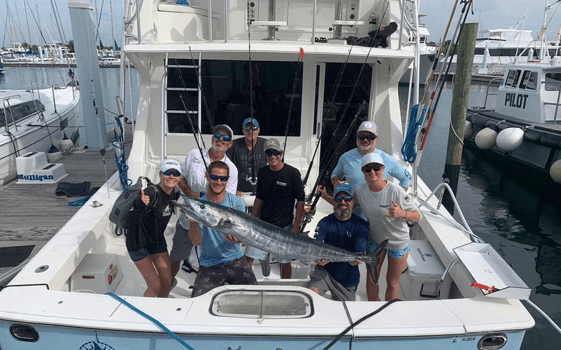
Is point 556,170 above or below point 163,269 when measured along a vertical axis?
below

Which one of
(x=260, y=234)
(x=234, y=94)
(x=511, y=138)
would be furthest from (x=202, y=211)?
(x=511, y=138)

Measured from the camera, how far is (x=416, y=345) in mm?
2268

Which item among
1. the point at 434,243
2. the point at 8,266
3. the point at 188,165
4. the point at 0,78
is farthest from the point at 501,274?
the point at 0,78

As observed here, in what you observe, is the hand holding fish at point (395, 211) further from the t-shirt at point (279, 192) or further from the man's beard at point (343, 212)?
the t-shirt at point (279, 192)

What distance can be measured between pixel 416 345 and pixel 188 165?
230 cm

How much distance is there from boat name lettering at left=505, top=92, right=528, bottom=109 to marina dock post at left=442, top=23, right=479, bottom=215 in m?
5.13

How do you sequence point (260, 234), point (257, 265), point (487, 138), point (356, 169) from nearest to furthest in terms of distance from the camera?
point (260, 234) < point (356, 169) < point (257, 265) < point (487, 138)

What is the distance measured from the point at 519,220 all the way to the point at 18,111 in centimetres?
1302

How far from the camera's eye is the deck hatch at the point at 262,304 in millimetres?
2377

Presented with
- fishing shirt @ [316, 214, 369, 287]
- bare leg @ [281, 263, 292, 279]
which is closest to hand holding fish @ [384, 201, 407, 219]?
fishing shirt @ [316, 214, 369, 287]

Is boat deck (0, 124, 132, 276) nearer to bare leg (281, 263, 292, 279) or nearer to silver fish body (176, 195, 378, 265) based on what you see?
bare leg (281, 263, 292, 279)

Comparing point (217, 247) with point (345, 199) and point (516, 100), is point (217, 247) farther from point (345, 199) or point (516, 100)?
point (516, 100)

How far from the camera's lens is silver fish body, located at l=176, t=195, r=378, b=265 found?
7.57 feet

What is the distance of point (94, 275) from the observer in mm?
3195
